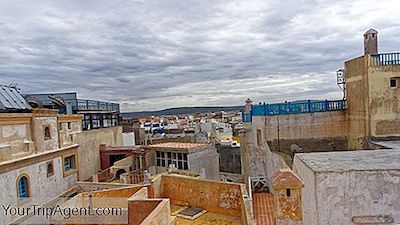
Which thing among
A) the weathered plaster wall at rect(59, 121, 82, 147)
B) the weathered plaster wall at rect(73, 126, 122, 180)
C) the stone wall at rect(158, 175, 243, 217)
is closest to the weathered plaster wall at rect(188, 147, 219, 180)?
the stone wall at rect(158, 175, 243, 217)

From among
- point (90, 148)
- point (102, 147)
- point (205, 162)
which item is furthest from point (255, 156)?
point (102, 147)

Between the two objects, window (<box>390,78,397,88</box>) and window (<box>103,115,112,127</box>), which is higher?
window (<box>390,78,397,88</box>)

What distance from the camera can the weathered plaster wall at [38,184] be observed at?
13.9 m

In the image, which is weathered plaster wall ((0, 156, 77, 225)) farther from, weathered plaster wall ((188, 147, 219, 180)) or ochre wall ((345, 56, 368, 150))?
ochre wall ((345, 56, 368, 150))

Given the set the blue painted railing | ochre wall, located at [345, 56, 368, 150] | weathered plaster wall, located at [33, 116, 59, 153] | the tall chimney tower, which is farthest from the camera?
weathered plaster wall, located at [33, 116, 59, 153]

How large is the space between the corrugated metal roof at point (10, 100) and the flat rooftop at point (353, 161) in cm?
1549

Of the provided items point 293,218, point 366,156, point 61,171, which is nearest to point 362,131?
point 366,156

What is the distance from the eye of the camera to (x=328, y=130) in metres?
16.0

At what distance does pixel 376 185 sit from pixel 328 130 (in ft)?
26.3

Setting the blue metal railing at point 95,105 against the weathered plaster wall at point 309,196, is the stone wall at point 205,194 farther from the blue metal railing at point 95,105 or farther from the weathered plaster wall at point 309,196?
the blue metal railing at point 95,105

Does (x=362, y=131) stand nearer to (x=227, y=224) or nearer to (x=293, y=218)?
(x=227, y=224)

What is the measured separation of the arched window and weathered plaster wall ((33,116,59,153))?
1684 mm

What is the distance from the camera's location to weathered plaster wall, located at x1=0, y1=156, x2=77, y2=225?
13914 mm

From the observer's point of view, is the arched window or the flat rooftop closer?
the flat rooftop
